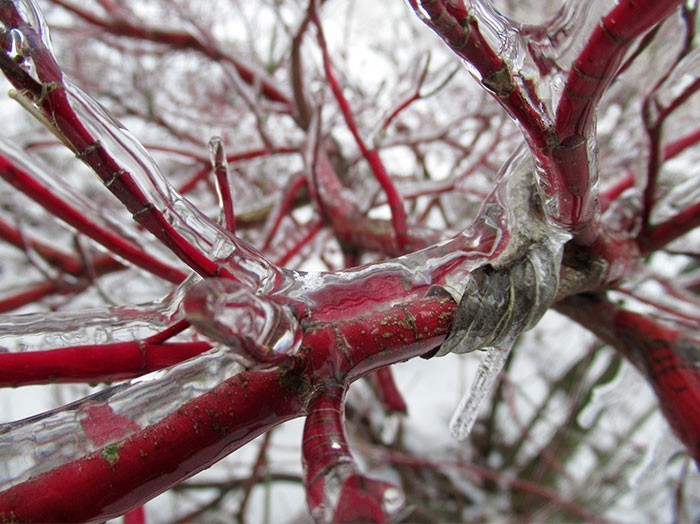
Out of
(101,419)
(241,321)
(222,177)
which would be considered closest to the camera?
(241,321)

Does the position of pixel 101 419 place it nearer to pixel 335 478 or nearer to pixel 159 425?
pixel 159 425

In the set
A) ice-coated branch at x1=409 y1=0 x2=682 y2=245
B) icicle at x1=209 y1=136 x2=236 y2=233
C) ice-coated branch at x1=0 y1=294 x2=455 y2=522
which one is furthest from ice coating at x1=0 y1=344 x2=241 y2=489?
ice-coated branch at x1=409 y1=0 x2=682 y2=245

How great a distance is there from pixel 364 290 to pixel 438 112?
3314mm

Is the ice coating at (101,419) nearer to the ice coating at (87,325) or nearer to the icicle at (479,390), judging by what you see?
the ice coating at (87,325)

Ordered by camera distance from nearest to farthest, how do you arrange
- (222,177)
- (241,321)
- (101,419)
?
1. (241,321)
2. (101,419)
3. (222,177)

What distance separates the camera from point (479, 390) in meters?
0.63

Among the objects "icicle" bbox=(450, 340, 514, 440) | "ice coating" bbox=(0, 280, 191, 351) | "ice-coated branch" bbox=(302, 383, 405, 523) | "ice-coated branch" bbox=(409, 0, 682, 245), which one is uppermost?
"ice coating" bbox=(0, 280, 191, 351)

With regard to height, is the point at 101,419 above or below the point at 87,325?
below

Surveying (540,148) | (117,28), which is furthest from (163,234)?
(117,28)

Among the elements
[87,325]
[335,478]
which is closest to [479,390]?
[335,478]

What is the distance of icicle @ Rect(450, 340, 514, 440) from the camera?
24.4 inches

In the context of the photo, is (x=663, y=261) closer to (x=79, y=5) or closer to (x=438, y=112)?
(x=438, y=112)

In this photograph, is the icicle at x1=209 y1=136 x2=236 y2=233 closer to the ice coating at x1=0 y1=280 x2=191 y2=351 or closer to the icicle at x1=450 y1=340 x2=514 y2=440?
the ice coating at x1=0 y1=280 x2=191 y2=351

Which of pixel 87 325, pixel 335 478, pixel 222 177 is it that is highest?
pixel 222 177
